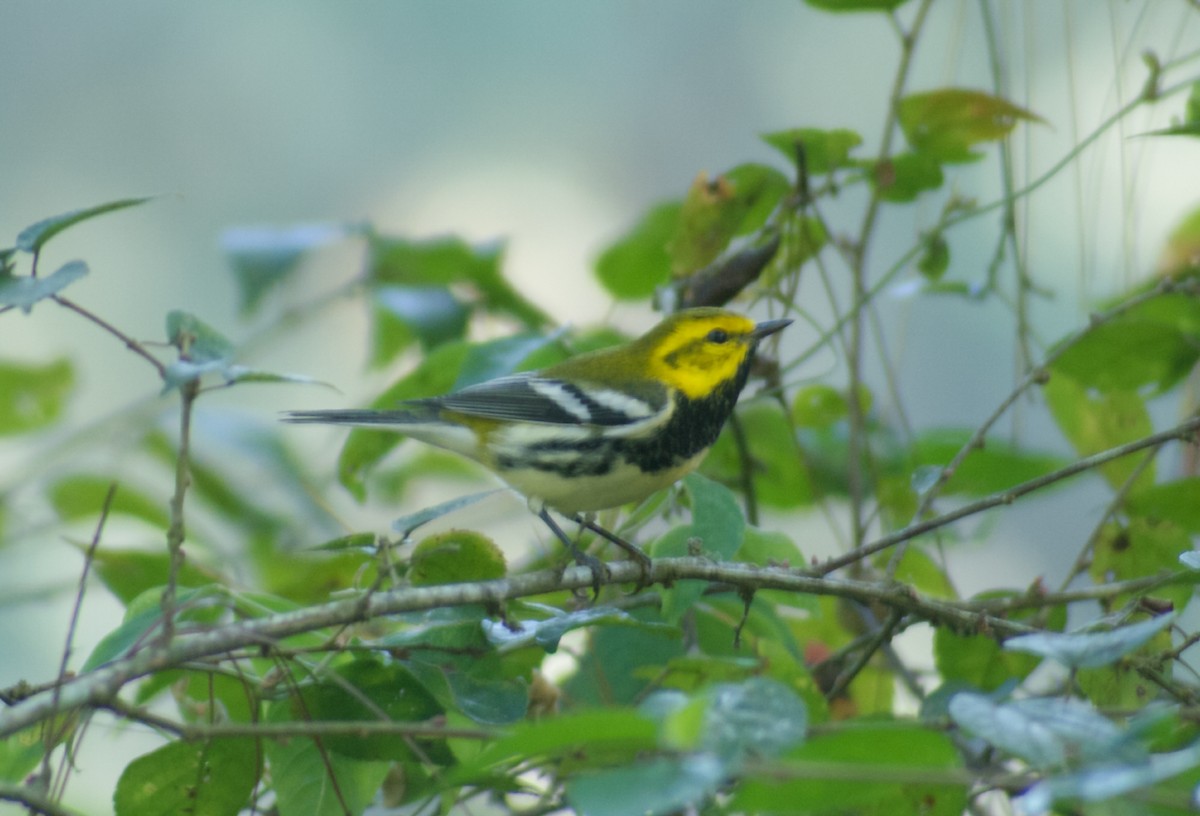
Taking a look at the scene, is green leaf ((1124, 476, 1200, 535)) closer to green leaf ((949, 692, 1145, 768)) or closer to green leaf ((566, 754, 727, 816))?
green leaf ((949, 692, 1145, 768))

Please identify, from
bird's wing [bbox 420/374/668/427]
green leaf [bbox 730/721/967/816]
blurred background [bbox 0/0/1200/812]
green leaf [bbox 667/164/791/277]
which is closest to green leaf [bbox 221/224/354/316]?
bird's wing [bbox 420/374/668/427]

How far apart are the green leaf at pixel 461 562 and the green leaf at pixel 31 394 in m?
1.10

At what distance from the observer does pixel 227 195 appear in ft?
13.8

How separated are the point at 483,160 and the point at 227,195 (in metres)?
0.95

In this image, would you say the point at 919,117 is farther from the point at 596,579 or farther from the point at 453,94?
the point at 453,94

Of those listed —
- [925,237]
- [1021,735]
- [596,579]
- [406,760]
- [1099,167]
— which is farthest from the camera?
[925,237]

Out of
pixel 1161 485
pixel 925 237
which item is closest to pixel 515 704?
pixel 1161 485

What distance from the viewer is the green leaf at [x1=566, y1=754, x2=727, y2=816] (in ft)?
1.94

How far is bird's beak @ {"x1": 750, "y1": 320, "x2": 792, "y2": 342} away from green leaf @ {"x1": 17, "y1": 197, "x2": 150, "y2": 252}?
103 centimetres

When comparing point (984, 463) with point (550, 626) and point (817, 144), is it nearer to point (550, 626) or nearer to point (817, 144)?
point (817, 144)

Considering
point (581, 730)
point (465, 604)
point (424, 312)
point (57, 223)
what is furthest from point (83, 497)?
point (581, 730)

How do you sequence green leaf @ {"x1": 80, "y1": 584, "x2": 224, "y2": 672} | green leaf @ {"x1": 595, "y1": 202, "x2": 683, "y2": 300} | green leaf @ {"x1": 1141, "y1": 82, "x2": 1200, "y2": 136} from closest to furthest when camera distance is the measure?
green leaf @ {"x1": 80, "y1": 584, "x2": 224, "y2": 672}
green leaf @ {"x1": 1141, "y1": 82, "x2": 1200, "y2": 136}
green leaf @ {"x1": 595, "y1": 202, "x2": 683, "y2": 300}

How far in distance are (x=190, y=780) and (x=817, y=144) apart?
1089 millimetres

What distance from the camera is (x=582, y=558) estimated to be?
1.49m
